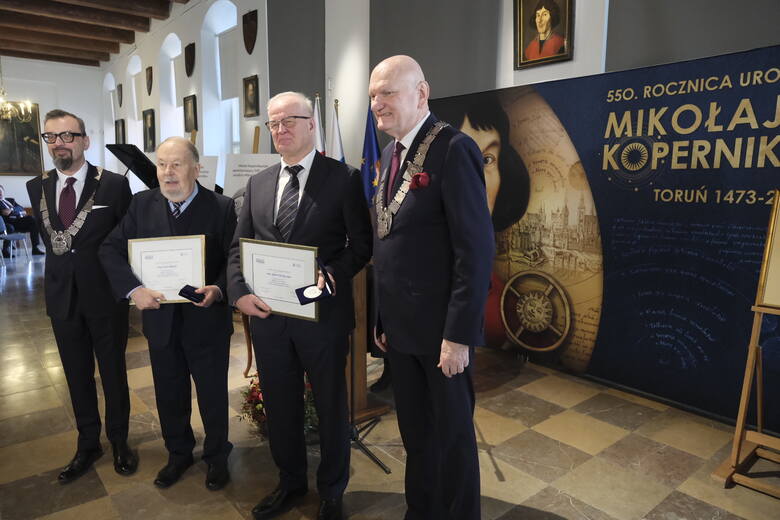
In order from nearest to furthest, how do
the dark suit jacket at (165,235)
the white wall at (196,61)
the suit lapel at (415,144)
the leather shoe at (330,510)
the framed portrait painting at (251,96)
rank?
the suit lapel at (415,144) → the leather shoe at (330,510) → the dark suit jacket at (165,235) → the white wall at (196,61) → the framed portrait painting at (251,96)

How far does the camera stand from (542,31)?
3.90 m

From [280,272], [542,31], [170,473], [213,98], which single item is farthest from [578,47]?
[213,98]

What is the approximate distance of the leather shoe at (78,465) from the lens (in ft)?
8.36

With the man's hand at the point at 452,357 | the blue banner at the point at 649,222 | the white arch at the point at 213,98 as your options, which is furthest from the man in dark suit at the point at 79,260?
the white arch at the point at 213,98

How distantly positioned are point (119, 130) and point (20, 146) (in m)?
2.56

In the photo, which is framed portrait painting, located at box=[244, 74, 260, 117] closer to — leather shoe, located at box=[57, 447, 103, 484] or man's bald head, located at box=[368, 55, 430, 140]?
leather shoe, located at box=[57, 447, 103, 484]

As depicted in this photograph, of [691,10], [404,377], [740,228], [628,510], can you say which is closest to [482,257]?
[404,377]

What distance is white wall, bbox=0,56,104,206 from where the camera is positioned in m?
13.2

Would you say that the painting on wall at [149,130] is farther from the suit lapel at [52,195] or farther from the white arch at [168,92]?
the suit lapel at [52,195]

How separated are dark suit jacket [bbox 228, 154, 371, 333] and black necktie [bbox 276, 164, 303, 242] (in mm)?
23

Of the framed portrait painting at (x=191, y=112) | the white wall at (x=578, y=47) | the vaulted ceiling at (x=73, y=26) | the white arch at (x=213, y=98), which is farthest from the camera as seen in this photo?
the vaulted ceiling at (x=73, y=26)

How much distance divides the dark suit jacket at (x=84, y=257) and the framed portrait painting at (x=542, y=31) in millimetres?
3041

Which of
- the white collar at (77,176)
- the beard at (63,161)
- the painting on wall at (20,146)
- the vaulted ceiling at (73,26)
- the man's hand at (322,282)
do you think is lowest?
the man's hand at (322,282)

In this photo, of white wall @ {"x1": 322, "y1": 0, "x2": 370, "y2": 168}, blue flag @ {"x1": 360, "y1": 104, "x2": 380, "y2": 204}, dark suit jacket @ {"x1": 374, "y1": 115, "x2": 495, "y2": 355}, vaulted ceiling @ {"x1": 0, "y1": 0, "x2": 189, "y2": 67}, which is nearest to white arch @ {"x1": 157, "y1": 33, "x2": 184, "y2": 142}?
vaulted ceiling @ {"x1": 0, "y1": 0, "x2": 189, "y2": 67}
